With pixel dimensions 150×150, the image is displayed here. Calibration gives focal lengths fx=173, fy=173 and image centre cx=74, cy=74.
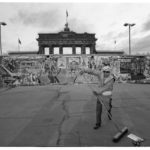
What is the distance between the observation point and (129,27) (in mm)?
26469

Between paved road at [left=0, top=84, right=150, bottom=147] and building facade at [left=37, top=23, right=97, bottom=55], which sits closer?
paved road at [left=0, top=84, right=150, bottom=147]

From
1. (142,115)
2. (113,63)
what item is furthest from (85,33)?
(142,115)

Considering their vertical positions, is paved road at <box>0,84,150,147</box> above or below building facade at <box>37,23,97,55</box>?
below

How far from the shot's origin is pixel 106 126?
4.75 meters

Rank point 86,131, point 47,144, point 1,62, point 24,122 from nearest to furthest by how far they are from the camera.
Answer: point 47,144 < point 86,131 < point 24,122 < point 1,62

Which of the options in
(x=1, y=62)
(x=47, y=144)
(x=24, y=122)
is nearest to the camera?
(x=47, y=144)

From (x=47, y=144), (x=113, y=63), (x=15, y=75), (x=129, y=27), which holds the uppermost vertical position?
(x=129, y=27)

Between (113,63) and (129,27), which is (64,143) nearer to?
(113,63)

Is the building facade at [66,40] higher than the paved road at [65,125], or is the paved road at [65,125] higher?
the building facade at [66,40]

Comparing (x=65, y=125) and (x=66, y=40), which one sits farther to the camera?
(x=66, y=40)

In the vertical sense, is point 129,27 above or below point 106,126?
above

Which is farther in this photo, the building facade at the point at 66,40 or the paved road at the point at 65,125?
the building facade at the point at 66,40

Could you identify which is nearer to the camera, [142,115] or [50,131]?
[50,131]

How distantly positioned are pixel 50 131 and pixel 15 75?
10.8 meters
